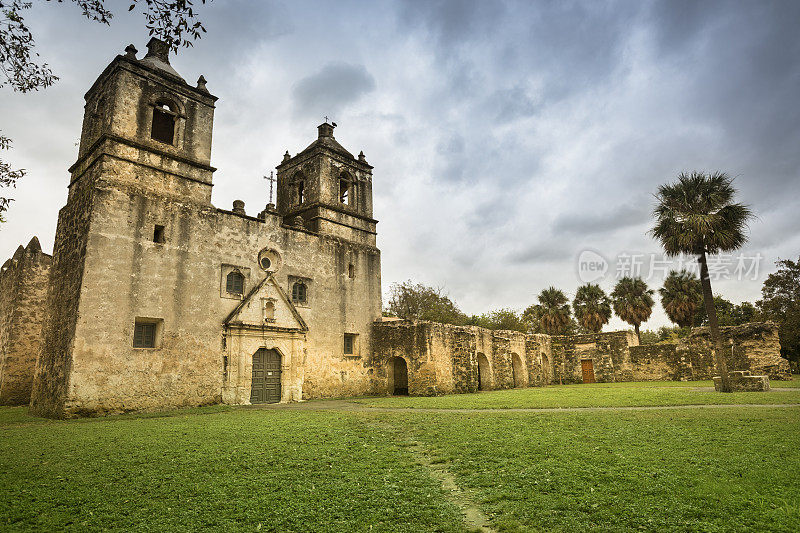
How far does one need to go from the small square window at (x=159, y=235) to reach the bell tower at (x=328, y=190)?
6459 mm

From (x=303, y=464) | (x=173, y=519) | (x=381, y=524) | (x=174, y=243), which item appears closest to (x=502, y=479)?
(x=381, y=524)

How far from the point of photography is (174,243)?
1547 cm

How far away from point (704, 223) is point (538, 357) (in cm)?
1459

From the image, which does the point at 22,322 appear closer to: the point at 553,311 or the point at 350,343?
the point at 350,343

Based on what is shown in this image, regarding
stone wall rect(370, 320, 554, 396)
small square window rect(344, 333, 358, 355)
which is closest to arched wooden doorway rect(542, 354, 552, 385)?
stone wall rect(370, 320, 554, 396)

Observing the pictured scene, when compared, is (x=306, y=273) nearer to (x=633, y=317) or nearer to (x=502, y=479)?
(x=502, y=479)

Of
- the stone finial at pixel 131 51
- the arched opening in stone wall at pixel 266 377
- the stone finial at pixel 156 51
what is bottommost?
the arched opening in stone wall at pixel 266 377

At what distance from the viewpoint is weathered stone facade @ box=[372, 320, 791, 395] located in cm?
1928

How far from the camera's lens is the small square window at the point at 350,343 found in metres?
20.5

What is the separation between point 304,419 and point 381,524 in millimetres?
7201

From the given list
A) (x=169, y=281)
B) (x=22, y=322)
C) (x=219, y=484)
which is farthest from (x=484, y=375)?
(x=22, y=322)

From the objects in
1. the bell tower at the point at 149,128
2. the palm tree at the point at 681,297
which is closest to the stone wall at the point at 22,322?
the bell tower at the point at 149,128

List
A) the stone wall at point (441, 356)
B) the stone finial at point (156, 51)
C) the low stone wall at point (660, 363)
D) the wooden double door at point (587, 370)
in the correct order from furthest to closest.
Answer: the wooden double door at point (587, 370)
the low stone wall at point (660, 363)
the stone wall at point (441, 356)
the stone finial at point (156, 51)

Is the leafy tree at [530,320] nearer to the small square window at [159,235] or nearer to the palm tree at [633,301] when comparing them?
the palm tree at [633,301]
